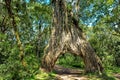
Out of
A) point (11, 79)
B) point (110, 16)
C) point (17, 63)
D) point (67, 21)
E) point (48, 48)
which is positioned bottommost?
point (11, 79)

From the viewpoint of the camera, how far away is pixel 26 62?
14.0 meters

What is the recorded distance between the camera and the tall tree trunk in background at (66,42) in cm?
1698

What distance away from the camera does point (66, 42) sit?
17391 millimetres

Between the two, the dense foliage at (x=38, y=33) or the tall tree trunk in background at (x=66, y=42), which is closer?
the dense foliage at (x=38, y=33)

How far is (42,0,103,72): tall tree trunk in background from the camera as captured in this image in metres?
17.0

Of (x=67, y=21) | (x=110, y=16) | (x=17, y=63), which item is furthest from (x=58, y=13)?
(x=110, y=16)

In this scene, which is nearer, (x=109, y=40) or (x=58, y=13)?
(x=58, y=13)

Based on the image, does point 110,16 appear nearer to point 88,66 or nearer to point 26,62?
point 88,66

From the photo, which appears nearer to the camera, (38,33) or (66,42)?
(66,42)

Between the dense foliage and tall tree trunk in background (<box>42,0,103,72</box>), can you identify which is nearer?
the dense foliage

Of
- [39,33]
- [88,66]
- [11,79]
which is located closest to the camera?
[11,79]

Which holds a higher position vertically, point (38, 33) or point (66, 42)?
point (38, 33)

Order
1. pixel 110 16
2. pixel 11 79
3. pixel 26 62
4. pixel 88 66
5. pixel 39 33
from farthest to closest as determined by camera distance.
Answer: pixel 39 33, pixel 110 16, pixel 88 66, pixel 26 62, pixel 11 79

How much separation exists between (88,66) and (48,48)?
300 cm
